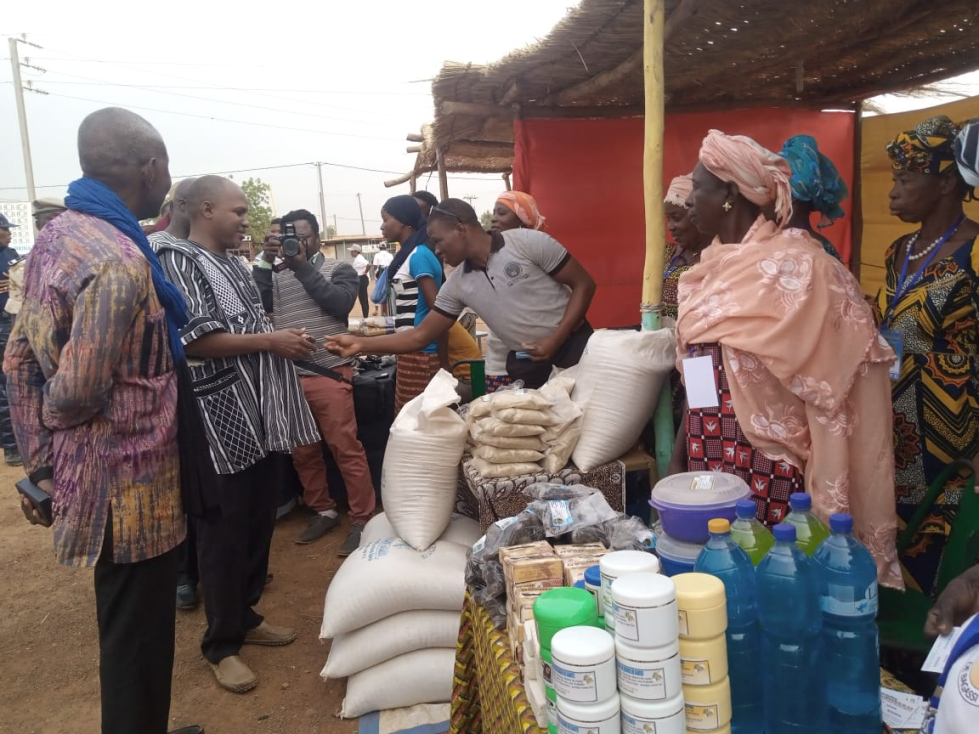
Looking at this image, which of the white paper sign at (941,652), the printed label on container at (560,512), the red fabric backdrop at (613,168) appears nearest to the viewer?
the white paper sign at (941,652)

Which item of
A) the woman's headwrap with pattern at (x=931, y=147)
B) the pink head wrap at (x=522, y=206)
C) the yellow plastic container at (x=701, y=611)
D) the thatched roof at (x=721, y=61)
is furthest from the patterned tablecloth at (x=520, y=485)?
the pink head wrap at (x=522, y=206)

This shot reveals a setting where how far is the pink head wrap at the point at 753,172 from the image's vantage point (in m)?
Answer: 2.04

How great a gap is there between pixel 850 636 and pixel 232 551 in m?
2.36

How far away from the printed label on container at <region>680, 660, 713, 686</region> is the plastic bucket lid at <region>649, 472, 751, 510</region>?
0.44 meters

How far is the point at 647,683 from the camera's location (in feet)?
3.37

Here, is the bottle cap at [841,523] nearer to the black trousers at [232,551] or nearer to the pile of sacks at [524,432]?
the pile of sacks at [524,432]

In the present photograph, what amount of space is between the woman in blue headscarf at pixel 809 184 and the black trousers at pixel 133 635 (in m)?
2.34

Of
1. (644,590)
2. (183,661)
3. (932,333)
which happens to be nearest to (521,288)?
(932,333)

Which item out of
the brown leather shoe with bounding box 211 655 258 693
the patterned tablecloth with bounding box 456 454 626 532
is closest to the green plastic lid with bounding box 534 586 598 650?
the patterned tablecloth with bounding box 456 454 626 532

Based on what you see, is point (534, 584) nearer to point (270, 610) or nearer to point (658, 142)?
point (658, 142)

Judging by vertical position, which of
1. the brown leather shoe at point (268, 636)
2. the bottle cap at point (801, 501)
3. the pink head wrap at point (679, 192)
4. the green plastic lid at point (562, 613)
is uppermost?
the pink head wrap at point (679, 192)

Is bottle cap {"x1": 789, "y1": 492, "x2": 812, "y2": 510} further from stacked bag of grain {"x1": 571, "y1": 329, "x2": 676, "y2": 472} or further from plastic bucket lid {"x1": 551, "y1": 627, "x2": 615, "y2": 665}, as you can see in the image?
stacked bag of grain {"x1": 571, "y1": 329, "x2": 676, "y2": 472}

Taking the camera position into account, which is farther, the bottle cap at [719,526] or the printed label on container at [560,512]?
the printed label on container at [560,512]

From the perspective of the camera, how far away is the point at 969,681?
88 cm
